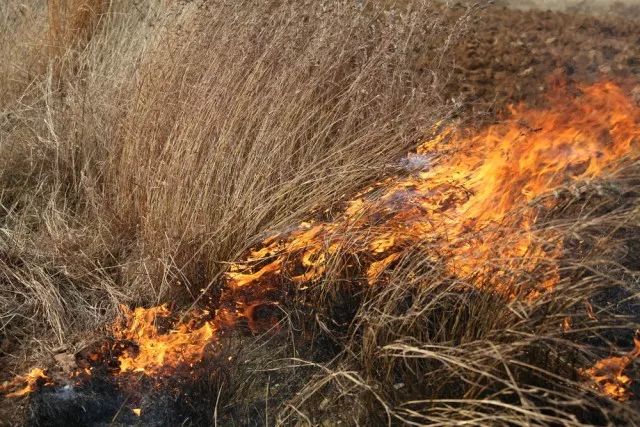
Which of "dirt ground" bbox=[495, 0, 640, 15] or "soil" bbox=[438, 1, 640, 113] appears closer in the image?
"soil" bbox=[438, 1, 640, 113]

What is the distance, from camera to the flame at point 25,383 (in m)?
2.76

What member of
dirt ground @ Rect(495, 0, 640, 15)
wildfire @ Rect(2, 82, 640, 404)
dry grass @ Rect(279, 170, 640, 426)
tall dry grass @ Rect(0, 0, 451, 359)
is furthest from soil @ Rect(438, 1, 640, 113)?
dry grass @ Rect(279, 170, 640, 426)

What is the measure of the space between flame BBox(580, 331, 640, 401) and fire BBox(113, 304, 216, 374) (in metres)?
1.49

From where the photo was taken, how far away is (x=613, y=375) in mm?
2439

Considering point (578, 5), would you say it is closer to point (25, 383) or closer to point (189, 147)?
point (189, 147)

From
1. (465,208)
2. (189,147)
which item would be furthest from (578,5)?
(189,147)

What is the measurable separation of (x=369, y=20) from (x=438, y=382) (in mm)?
2407

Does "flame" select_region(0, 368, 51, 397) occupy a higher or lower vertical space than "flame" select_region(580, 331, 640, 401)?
lower

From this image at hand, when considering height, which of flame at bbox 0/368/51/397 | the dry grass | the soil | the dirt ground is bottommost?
flame at bbox 0/368/51/397

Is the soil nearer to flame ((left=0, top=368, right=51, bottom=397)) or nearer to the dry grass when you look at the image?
the dry grass

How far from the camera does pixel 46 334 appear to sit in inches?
119

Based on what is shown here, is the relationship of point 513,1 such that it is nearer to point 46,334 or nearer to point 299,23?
point 299,23

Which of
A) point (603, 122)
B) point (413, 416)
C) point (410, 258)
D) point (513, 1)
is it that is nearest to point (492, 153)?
point (603, 122)

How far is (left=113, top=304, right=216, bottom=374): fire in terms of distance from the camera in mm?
2883
